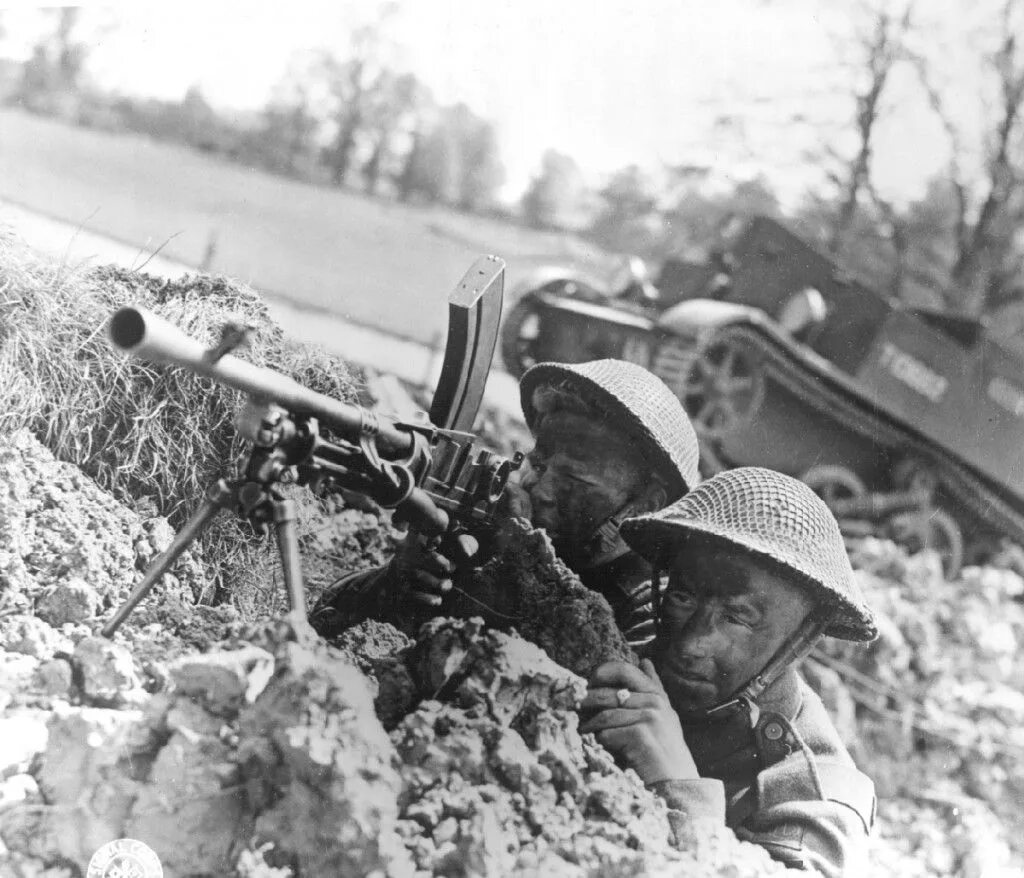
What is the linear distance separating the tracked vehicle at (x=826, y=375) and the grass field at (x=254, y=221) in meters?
1.81

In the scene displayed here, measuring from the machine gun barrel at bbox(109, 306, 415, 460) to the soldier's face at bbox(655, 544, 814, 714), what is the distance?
1048 millimetres

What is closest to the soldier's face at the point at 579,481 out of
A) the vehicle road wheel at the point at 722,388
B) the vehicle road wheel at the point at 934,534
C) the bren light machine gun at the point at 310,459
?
the bren light machine gun at the point at 310,459

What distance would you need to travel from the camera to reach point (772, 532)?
127 inches

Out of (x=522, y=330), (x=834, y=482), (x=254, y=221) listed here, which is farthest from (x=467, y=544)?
(x=834, y=482)

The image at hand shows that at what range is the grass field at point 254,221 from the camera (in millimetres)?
3693

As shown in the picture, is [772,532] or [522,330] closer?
[772,532]

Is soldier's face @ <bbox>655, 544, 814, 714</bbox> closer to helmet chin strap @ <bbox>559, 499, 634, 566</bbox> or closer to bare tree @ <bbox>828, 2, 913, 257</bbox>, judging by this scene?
helmet chin strap @ <bbox>559, 499, 634, 566</bbox>

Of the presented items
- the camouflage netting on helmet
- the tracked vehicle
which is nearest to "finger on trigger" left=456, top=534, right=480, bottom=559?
the camouflage netting on helmet

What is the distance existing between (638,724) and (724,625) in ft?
1.38

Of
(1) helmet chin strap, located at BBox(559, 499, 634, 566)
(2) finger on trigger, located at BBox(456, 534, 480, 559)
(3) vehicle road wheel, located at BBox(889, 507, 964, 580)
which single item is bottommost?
(3) vehicle road wheel, located at BBox(889, 507, 964, 580)

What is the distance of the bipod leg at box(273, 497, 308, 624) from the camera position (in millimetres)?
2604

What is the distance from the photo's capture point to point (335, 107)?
3.93 meters

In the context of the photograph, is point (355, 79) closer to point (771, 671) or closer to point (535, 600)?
point (535, 600)

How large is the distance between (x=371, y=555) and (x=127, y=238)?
1.41m
